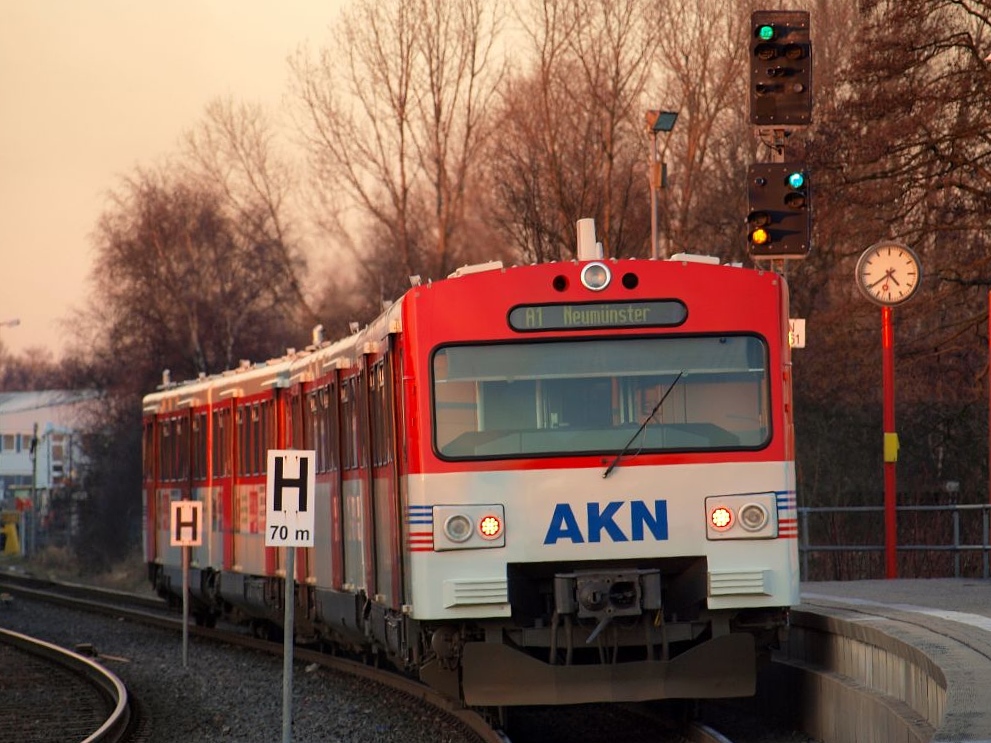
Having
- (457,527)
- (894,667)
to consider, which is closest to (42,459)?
(457,527)

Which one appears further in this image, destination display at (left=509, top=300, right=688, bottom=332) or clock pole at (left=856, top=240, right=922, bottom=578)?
clock pole at (left=856, top=240, right=922, bottom=578)

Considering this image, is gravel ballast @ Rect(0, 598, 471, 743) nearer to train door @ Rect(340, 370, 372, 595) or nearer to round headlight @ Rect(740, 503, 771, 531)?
train door @ Rect(340, 370, 372, 595)

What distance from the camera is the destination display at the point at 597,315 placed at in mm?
12523

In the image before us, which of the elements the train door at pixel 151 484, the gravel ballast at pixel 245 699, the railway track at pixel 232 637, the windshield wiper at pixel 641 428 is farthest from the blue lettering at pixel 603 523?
the train door at pixel 151 484

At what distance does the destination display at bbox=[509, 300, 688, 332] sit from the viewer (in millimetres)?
12523

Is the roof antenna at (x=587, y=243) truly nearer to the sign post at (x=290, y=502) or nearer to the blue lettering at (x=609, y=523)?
the blue lettering at (x=609, y=523)

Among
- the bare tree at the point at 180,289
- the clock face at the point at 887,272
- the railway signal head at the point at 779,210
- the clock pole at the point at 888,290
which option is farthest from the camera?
the bare tree at the point at 180,289

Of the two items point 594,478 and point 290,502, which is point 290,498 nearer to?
point 290,502

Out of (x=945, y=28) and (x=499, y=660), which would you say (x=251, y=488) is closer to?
(x=499, y=660)

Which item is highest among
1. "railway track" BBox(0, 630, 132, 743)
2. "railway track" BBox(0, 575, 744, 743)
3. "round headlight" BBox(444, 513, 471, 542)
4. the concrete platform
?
"round headlight" BBox(444, 513, 471, 542)

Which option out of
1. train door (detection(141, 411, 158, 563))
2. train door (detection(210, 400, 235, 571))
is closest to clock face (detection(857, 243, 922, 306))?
train door (detection(210, 400, 235, 571))

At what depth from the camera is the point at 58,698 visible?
1891 cm

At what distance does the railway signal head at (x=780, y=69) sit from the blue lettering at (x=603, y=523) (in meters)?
5.23

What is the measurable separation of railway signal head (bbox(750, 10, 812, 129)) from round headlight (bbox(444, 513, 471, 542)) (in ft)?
18.6
